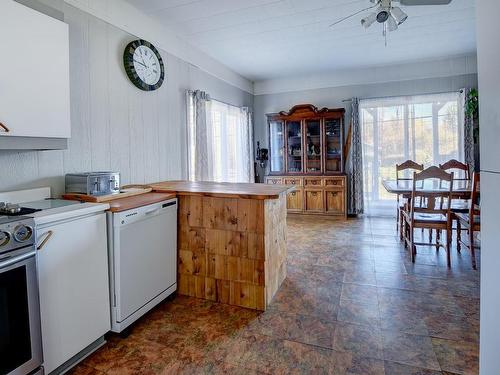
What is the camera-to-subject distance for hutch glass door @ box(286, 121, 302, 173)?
575 cm

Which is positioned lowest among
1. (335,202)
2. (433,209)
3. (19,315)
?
(19,315)

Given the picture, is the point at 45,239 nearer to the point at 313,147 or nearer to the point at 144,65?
the point at 144,65

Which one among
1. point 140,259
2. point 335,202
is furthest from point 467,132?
point 140,259

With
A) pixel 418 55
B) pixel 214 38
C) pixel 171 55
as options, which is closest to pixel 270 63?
pixel 214 38

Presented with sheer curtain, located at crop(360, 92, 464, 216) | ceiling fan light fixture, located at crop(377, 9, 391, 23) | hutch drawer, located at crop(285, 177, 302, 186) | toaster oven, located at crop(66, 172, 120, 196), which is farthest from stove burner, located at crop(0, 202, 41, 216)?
sheer curtain, located at crop(360, 92, 464, 216)

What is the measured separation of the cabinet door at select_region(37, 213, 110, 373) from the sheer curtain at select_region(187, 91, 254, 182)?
7.05 feet

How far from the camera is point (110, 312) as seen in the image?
1953 mm

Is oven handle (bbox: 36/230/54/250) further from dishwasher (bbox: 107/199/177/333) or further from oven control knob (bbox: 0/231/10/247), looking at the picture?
dishwasher (bbox: 107/199/177/333)

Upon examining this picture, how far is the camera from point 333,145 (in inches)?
220

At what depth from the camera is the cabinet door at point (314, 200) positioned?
18.0 feet

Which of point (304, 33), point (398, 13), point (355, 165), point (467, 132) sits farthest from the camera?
point (355, 165)

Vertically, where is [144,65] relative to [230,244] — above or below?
above

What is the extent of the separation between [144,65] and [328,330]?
286 centimetres

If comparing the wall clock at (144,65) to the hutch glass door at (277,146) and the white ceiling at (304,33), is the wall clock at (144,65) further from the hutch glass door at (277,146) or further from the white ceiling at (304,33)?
the hutch glass door at (277,146)
